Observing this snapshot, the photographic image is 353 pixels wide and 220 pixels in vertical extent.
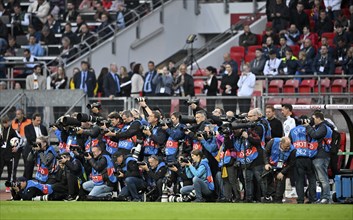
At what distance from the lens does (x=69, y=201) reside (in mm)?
22172

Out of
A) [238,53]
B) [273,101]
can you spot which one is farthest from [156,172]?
[238,53]

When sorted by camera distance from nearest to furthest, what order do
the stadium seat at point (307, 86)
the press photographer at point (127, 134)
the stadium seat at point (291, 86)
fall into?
the press photographer at point (127, 134) → the stadium seat at point (307, 86) → the stadium seat at point (291, 86)

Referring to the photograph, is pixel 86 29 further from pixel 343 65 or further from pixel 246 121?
pixel 246 121

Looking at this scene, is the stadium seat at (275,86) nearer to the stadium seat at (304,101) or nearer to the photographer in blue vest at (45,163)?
the stadium seat at (304,101)

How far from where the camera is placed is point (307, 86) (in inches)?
1110

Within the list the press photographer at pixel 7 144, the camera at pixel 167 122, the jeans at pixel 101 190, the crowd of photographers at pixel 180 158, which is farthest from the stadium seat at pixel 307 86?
the jeans at pixel 101 190

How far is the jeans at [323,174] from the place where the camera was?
21.1 metres

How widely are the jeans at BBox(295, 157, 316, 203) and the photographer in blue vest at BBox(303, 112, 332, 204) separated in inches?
4.6

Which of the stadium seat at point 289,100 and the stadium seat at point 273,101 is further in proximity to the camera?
the stadium seat at point 289,100

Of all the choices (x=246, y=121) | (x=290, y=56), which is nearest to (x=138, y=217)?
(x=246, y=121)

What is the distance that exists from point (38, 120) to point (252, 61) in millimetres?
6342

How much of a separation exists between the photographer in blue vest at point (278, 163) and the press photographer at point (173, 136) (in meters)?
1.95

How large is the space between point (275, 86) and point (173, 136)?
6.76 meters

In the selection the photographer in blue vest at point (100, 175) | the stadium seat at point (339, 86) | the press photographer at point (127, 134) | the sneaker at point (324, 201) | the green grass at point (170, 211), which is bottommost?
the sneaker at point (324, 201)
